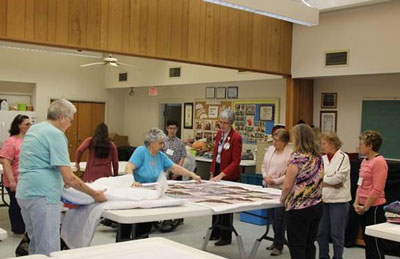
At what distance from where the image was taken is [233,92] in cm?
845

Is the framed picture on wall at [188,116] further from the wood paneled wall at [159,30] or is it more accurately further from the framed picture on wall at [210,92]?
the wood paneled wall at [159,30]

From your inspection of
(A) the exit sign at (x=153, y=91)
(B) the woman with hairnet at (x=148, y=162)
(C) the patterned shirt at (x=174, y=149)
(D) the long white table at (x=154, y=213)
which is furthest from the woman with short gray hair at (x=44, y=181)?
(A) the exit sign at (x=153, y=91)

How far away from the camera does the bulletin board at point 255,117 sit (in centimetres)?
771

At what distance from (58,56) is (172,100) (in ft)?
9.72

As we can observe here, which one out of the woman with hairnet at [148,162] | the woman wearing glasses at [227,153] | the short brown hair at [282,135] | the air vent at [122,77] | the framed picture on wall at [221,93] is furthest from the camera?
the air vent at [122,77]

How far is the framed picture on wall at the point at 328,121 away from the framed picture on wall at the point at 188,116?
3.08m

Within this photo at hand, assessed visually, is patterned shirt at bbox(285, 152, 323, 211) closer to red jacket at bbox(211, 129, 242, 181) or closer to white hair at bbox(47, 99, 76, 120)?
red jacket at bbox(211, 129, 242, 181)

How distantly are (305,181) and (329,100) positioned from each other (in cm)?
385

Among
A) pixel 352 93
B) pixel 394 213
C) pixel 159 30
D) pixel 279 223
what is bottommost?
pixel 279 223

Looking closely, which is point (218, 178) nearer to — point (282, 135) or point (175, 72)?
point (282, 135)

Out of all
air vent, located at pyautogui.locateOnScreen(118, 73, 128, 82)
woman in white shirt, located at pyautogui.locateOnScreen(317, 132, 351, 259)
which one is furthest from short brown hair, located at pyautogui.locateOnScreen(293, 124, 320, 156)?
air vent, located at pyautogui.locateOnScreen(118, 73, 128, 82)

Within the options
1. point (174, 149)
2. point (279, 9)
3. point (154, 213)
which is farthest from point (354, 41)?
point (154, 213)

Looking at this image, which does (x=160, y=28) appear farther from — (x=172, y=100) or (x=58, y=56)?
(x=58, y=56)

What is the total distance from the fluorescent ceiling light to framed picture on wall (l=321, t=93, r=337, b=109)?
5.85ft
